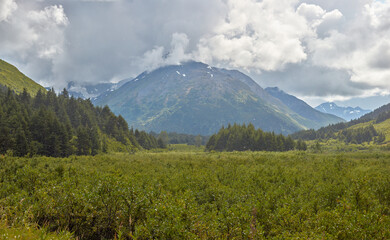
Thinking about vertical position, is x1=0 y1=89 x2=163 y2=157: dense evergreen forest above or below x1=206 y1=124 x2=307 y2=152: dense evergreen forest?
above

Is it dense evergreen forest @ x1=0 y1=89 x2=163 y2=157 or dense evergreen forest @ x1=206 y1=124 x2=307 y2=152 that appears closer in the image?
dense evergreen forest @ x1=0 y1=89 x2=163 y2=157

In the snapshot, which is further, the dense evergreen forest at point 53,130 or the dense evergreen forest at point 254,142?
the dense evergreen forest at point 254,142

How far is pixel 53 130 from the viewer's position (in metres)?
80.3

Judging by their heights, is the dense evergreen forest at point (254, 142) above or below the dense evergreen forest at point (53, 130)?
below

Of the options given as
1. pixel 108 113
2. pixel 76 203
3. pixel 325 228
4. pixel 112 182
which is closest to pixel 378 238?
pixel 325 228

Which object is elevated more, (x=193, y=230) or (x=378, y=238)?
(x=193, y=230)

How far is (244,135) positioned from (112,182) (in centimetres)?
12633

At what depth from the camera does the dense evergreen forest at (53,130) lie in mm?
65750

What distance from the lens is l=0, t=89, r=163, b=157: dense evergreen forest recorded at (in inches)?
2589

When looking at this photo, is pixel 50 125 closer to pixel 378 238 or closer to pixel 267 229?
pixel 267 229

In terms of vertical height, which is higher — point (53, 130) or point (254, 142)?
point (53, 130)

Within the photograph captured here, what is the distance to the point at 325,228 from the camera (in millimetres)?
11008

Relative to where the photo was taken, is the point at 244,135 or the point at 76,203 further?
the point at 244,135

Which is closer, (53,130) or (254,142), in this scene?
(53,130)
